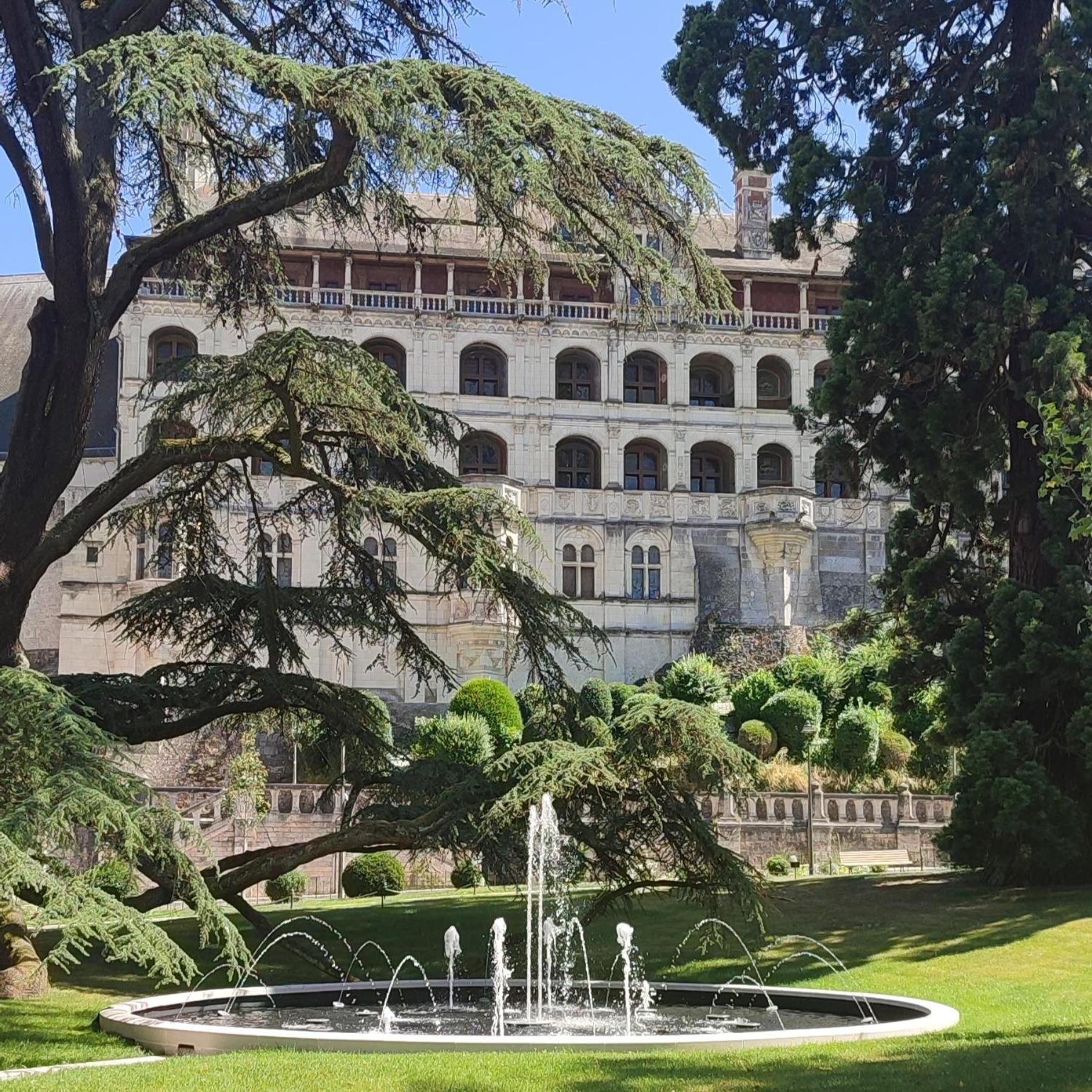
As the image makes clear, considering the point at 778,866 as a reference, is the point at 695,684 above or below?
above

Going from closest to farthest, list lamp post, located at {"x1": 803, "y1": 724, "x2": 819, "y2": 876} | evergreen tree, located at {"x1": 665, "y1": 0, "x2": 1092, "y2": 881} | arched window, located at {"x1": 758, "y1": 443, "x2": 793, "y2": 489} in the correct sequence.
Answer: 1. evergreen tree, located at {"x1": 665, "y1": 0, "x2": 1092, "y2": 881}
2. lamp post, located at {"x1": 803, "y1": 724, "x2": 819, "y2": 876}
3. arched window, located at {"x1": 758, "y1": 443, "x2": 793, "y2": 489}

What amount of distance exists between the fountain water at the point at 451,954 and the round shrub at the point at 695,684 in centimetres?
2371

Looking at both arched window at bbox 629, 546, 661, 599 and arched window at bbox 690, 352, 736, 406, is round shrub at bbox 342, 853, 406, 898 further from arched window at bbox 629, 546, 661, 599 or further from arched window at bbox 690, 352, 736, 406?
arched window at bbox 690, 352, 736, 406

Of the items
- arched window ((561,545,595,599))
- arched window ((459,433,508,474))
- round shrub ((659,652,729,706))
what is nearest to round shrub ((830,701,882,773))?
round shrub ((659,652,729,706))

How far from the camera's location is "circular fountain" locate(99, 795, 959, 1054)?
30.1ft

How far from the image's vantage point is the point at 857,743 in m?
36.3

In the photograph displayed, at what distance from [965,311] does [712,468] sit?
32066 mm

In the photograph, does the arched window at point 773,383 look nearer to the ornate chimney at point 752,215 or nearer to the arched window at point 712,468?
the arched window at point 712,468

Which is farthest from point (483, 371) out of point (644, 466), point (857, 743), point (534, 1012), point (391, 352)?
point (534, 1012)

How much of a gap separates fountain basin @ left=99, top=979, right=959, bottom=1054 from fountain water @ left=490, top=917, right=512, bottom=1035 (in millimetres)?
118

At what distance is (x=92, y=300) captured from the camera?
13977mm

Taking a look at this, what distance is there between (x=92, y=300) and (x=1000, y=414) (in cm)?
1112

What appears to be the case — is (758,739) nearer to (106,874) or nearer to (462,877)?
(462,877)

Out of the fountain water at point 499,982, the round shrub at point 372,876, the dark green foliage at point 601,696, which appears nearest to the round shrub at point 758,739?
the dark green foliage at point 601,696
